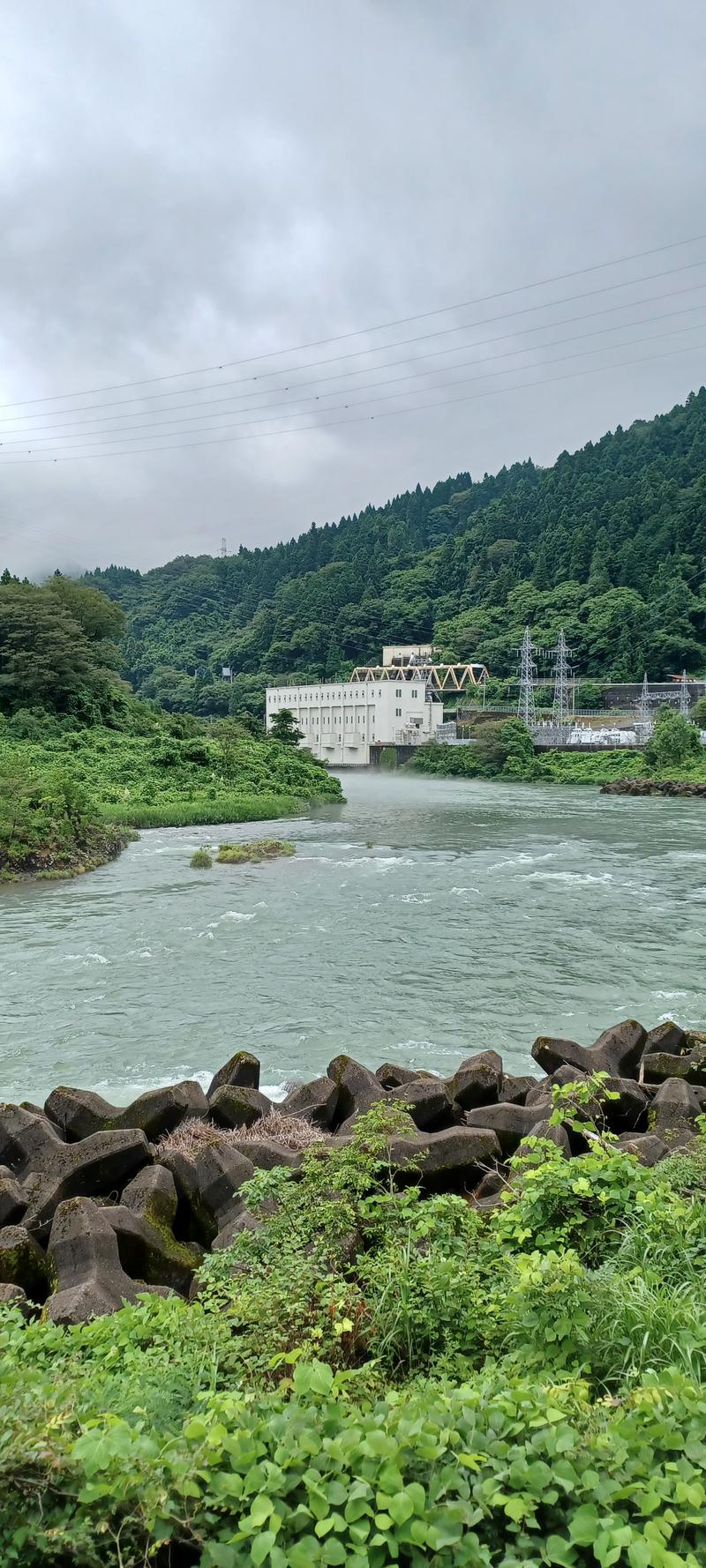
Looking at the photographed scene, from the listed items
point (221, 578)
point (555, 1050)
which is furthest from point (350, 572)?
point (555, 1050)

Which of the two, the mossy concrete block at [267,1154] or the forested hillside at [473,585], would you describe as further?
the forested hillside at [473,585]

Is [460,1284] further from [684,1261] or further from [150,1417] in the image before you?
[150,1417]

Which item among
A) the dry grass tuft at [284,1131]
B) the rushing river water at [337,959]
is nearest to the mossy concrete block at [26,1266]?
the dry grass tuft at [284,1131]

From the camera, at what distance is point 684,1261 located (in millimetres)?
3332

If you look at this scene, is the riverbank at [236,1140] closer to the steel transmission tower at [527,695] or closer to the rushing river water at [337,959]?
the rushing river water at [337,959]

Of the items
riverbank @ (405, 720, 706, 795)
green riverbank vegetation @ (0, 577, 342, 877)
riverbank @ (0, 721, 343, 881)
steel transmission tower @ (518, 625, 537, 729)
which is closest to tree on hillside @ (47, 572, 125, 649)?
green riverbank vegetation @ (0, 577, 342, 877)

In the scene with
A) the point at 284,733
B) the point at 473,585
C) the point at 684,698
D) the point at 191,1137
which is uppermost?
the point at 473,585

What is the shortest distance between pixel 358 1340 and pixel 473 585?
11889 centimetres

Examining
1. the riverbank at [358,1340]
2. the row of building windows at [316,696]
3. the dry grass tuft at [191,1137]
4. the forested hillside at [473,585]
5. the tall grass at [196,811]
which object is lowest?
the tall grass at [196,811]

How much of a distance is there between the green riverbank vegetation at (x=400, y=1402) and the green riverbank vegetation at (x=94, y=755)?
1947 cm

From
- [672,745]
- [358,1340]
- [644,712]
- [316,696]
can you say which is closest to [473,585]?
[316,696]

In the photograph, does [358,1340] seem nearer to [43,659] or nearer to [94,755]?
[94,755]

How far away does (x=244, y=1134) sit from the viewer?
596 centimetres

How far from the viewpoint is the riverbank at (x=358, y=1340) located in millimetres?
1982
